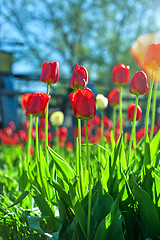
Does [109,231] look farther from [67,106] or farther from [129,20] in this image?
[129,20]

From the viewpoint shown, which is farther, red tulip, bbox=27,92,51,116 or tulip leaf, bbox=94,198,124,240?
red tulip, bbox=27,92,51,116

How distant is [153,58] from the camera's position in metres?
1.08

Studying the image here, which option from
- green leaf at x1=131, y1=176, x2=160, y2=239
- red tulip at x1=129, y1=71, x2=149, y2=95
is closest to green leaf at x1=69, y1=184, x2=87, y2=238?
green leaf at x1=131, y1=176, x2=160, y2=239

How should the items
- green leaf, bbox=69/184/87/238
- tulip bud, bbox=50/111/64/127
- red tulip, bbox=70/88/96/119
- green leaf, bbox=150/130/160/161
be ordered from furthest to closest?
tulip bud, bbox=50/111/64/127
green leaf, bbox=150/130/160/161
green leaf, bbox=69/184/87/238
red tulip, bbox=70/88/96/119

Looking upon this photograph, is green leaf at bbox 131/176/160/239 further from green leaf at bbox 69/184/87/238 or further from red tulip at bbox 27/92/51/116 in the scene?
red tulip at bbox 27/92/51/116

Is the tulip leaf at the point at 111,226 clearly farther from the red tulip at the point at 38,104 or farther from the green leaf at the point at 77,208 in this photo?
the red tulip at the point at 38,104

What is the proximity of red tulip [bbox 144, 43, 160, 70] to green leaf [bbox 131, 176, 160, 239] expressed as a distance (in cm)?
43

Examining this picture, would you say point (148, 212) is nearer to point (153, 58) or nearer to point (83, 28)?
point (153, 58)

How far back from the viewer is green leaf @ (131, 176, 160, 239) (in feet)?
3.29

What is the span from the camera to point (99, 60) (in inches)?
521

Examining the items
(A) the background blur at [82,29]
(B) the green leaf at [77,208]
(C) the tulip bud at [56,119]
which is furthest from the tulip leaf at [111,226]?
(A) the background blur at [82,29]

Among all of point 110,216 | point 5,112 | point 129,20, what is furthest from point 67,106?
point 129,20

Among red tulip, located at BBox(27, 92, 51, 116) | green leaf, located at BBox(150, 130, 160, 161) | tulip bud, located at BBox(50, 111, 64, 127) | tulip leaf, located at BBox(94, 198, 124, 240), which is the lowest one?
tulip leaf, located at BBox(94, 198, 124, 240)

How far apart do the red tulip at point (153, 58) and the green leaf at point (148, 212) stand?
0.43 m
